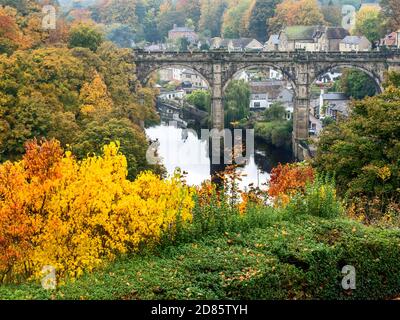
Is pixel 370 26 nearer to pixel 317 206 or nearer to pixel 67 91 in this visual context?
pixel 67 91

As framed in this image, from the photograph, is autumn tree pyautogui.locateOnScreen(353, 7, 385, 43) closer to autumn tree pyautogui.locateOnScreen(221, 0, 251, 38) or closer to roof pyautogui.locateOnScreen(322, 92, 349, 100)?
roof pyautogui.locateOnScreen(322, 92, 349, 100)

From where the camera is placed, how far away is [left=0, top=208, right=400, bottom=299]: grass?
12039mm

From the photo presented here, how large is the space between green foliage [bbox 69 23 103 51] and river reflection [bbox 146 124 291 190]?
882 centimetres

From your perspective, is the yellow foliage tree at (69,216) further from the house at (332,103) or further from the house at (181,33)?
the house at (181,33)

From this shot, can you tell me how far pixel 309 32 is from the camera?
93000mm

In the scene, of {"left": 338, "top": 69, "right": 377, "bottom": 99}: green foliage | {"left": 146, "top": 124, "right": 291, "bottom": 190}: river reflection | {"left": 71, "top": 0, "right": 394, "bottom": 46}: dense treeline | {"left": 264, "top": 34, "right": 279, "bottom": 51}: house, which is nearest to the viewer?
{"left": 146, "top": 124, "right": 291, "bottom": 190}: river reflection

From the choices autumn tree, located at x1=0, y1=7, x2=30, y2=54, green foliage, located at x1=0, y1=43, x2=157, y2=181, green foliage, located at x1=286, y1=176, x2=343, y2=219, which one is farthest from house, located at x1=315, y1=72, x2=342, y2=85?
green foliage, located at x1=286, y1=176, x2=343, y2=219

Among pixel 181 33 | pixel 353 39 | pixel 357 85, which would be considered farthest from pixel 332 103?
pixel 181 33

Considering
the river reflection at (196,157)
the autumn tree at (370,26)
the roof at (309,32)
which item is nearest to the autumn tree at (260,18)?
the roof at (309,32)

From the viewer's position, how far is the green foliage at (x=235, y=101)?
66625 millimetres

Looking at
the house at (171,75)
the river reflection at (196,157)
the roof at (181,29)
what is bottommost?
the river reflection at (196,157)

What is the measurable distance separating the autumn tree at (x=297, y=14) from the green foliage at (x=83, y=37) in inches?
2062

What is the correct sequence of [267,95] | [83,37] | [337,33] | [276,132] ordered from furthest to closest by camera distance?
[337,33] → [267,95] → [276,132] → [83,37]

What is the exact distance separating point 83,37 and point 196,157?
477 inches
